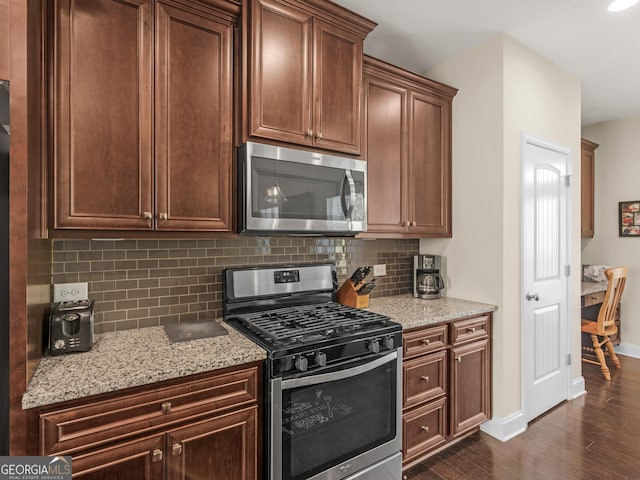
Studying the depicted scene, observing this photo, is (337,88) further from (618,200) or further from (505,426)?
(618,200)

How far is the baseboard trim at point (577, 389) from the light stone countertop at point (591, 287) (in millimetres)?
916

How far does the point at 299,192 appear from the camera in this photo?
1.94 metres

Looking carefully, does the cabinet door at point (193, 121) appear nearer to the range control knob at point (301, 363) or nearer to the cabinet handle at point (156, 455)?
the range control knob at point (301, 363)

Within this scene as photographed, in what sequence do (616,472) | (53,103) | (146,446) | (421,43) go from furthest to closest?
(421,43) < (616,472) < (53,103) < (146,446)

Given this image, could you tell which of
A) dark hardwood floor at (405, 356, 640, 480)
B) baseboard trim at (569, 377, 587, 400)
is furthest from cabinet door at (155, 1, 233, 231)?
baseboard trim at (569, 377, 587, 400)

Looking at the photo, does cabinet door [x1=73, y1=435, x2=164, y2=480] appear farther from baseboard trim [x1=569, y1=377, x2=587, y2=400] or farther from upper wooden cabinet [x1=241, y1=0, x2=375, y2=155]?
baseboard trim [x1=569, y1=377, x2=587, y2=400]

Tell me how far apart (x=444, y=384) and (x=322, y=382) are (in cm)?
104

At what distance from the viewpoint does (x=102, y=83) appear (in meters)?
1.54

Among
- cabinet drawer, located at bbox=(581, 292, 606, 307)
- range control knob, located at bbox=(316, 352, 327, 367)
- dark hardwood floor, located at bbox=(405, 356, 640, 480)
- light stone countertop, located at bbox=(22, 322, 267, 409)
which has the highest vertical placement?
light stone countertop, located at bbox=(22, 322, 267, 409)

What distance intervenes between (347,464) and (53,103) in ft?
6.77

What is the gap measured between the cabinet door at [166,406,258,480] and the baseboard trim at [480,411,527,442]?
1832 mm

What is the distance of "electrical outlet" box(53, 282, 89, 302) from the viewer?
66.2 inches

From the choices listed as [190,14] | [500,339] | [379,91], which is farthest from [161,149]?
[500,339]

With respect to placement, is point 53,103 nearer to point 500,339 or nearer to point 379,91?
point 379,91
